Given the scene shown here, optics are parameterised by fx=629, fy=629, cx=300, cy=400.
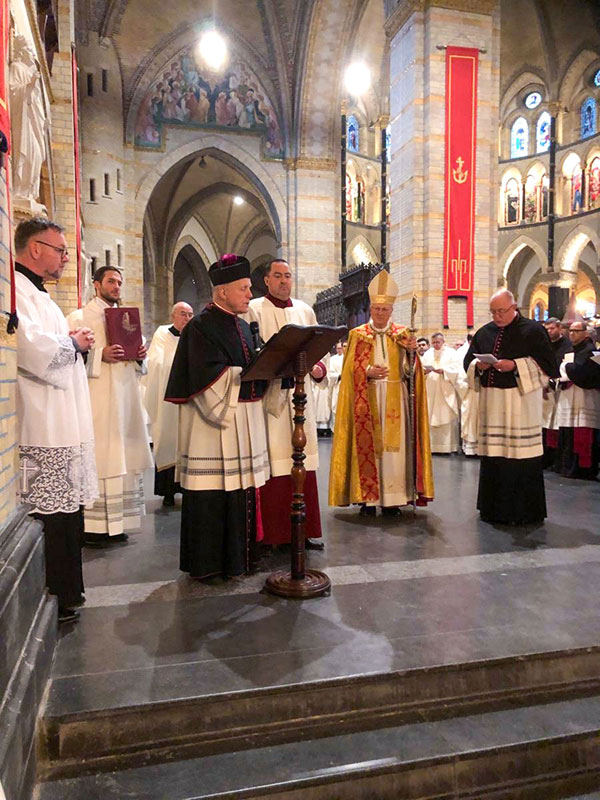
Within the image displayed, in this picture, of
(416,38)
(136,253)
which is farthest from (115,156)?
(416,38)

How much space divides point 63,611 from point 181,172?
22.7 m

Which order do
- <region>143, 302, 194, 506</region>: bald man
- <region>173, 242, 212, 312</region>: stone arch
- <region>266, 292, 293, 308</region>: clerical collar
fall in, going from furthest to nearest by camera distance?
1. <region>173, 242, 212, 312</region>: stone arch
2. <region>143, 302, 194, 506</region>: bald man
3. <region>266, 292, 293, 308</region>: clerical collar

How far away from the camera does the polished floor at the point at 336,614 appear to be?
243cm

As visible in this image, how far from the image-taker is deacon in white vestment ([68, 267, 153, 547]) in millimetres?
4047

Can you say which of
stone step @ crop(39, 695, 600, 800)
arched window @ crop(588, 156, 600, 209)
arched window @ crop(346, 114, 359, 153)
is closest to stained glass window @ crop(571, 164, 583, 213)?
arched window @ crop(588, 156, 600, 209)

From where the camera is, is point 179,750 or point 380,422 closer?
point 179,750

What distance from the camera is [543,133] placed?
77.2ft

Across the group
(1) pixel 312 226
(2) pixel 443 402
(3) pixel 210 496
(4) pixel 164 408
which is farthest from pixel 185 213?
(3) pixel 210 496

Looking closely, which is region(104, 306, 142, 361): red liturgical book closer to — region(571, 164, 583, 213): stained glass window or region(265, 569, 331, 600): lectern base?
region(265, 569, 331, 600): lectern base

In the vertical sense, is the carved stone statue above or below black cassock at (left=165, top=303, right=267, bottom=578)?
above

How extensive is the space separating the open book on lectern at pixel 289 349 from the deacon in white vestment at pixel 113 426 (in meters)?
1.15

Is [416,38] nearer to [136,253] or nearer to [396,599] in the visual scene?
[136,253]

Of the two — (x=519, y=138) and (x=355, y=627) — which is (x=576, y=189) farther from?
(x=355, y=627)

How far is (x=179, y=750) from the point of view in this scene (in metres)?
2.15
